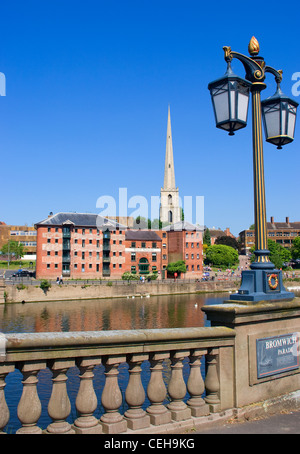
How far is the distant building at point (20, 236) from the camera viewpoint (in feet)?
475

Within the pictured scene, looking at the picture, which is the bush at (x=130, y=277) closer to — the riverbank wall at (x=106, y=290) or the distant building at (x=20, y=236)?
the riverbank wall at (x=106, y=290)

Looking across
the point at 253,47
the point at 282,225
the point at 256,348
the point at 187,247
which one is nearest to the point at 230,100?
the point at 253,47

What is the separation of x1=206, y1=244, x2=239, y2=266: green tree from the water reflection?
63.2 metres

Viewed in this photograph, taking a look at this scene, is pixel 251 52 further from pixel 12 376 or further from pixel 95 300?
pixel 95 300

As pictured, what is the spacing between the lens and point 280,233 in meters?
165

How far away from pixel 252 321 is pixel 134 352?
2.37 metres

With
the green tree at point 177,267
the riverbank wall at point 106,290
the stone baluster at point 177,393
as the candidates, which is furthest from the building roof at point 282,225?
the stone baluster at point 177,393

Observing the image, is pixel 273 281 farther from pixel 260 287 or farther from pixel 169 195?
pixel 169 195

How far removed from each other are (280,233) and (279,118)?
537ft

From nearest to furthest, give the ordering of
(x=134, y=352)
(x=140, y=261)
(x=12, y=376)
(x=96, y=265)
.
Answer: (x=134, y=352)
(x=12, y=376)
(x=96, y=265)
(x=140, y=261)

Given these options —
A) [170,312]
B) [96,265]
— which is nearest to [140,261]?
[96,265]

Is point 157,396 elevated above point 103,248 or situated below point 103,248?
below
